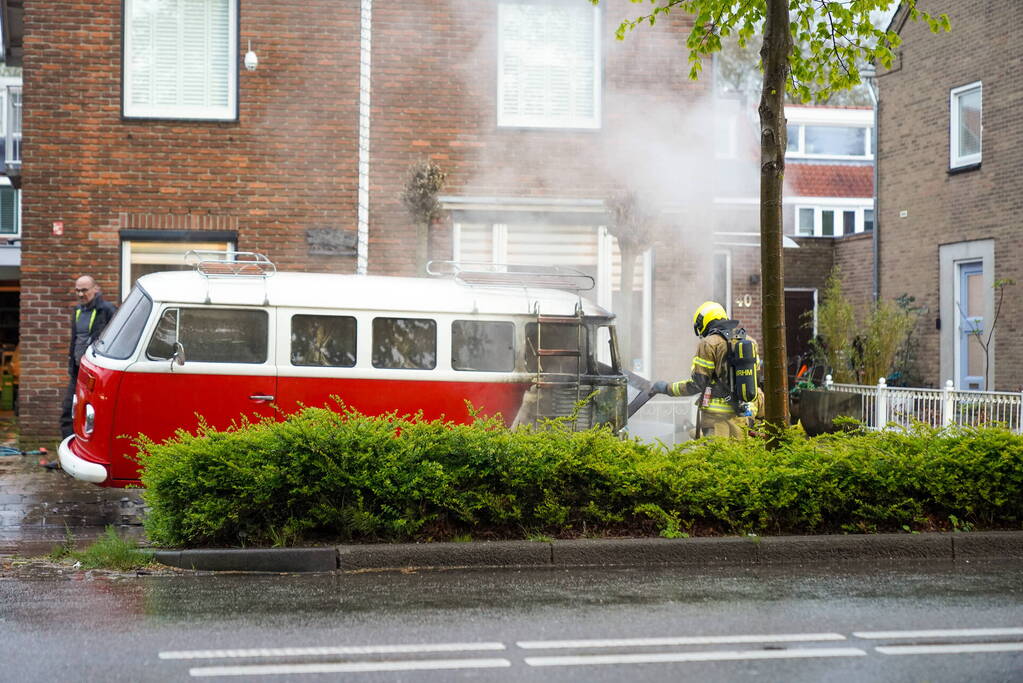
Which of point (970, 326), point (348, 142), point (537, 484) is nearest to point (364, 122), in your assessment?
point (348, 142)

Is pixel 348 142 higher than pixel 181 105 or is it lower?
lower

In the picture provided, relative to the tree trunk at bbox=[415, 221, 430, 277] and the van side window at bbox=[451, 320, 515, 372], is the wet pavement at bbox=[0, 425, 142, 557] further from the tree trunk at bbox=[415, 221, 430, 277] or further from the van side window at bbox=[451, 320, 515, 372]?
the tree trunk at bbox=[415, 221, 430, 277]

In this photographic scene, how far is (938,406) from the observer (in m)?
14.0

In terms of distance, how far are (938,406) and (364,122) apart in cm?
755

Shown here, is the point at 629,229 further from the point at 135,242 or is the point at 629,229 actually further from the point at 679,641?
the point at 679,641

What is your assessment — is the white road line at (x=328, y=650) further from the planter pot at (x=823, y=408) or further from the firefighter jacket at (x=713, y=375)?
the planter pot at (x=823, y=408)

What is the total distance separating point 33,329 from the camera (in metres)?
14.6

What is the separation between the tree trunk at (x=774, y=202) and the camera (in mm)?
9219

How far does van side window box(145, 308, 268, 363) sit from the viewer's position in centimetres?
1001

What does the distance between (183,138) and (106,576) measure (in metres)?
8.62

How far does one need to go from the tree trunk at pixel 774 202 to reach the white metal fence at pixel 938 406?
372 cm

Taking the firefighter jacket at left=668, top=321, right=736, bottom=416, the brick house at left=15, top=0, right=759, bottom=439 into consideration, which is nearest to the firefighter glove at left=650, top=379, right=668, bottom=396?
the firefighter jacket at left=668, top=321, right=736, bottom=416

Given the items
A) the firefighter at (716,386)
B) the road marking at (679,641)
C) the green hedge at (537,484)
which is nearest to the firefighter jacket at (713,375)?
the firefighter at (716,386)

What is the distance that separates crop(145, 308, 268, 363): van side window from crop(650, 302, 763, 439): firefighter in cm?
350
